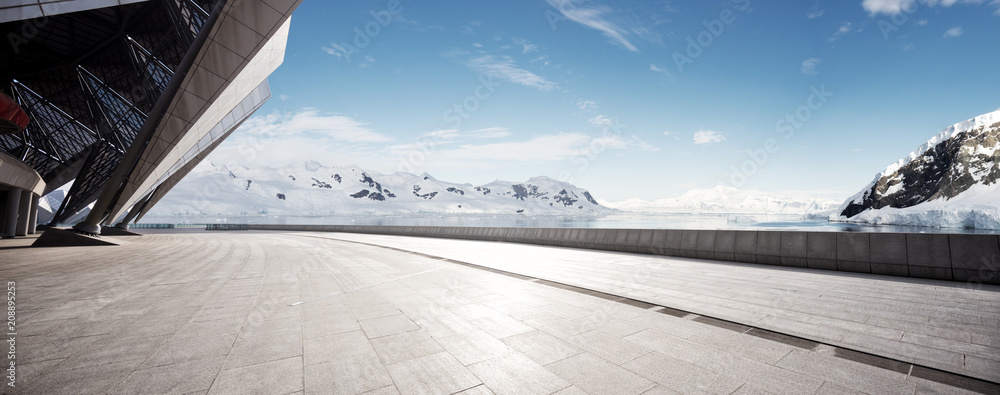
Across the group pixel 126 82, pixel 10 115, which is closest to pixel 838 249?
pixel 10 115

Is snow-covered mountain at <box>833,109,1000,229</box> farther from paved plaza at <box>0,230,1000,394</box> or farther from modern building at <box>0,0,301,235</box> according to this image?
modern building at <box>0,0,301,235</box>

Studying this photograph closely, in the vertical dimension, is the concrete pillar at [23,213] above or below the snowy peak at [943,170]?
below

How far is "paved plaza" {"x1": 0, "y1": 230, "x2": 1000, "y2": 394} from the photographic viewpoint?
3.64 m

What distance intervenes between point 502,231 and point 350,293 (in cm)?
1846

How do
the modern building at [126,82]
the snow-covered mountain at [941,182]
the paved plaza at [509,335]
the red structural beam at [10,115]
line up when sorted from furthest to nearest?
the snow-covered mountain at [941,182] → the modern building at [126,82] → the red structural beam at [10,115] → the paved plaza at [509,335]

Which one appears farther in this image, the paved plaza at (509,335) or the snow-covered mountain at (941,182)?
the snow-covered mountain at (941,182)

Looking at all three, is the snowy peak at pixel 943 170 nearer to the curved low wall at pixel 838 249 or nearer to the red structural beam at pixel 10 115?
the curved low wall at pixel 838 249

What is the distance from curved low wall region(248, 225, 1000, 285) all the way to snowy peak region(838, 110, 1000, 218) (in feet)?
628

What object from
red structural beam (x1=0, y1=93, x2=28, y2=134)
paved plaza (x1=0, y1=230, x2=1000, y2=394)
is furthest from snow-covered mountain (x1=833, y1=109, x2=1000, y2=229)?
red structural beam (x1=0, y1=93, x2=28, y2=134)

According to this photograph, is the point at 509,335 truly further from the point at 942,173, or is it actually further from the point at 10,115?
the point at 942,173

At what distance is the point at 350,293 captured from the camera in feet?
26.2

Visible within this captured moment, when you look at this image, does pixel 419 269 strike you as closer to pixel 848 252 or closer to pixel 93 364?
pixel 93 364

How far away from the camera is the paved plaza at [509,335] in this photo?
3.64m

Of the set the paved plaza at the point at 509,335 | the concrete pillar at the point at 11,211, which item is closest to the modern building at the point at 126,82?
the concrete pillar at the point at 11,211
